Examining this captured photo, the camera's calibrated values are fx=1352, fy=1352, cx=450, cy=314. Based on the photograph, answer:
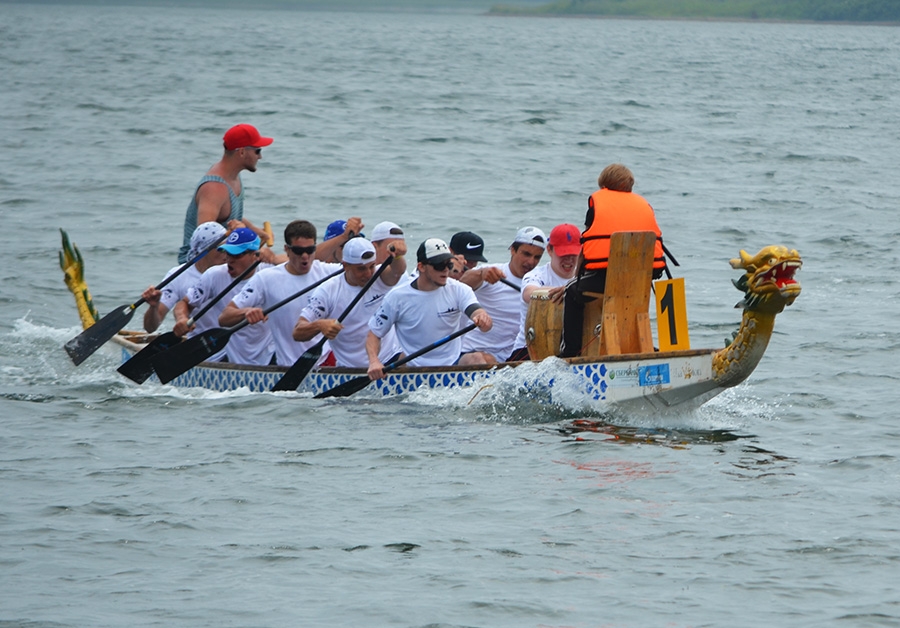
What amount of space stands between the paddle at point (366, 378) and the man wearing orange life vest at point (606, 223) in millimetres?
1028

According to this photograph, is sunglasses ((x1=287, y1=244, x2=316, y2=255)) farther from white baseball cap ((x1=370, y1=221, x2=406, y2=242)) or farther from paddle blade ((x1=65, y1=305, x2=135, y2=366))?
paddle blade ((x1=65, y1=305, x2=135, y2=366))

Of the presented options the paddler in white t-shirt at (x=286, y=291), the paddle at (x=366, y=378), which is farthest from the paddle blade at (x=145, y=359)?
the paddle at (x=366, y=378)

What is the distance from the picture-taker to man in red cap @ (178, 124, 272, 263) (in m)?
11.9

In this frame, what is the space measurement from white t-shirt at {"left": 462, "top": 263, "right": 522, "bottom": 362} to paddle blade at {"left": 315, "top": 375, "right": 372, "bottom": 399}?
1084 millimetres

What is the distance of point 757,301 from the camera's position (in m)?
8.41

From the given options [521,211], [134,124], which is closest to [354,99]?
[134,124]

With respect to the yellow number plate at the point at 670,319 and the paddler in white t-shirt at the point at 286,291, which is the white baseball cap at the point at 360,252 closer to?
the paddler in white t-shirt at the point at 286,291

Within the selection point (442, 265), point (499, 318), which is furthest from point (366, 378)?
point (499, 318)

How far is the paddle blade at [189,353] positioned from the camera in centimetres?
1091

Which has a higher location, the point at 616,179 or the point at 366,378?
the point at 616,179

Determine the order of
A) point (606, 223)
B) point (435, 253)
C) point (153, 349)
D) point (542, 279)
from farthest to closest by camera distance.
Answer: point (153, 349), point (542, 279), point (435, 253), point (606, 223)

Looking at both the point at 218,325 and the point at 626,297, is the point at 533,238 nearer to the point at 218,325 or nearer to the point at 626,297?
the point at 626,297

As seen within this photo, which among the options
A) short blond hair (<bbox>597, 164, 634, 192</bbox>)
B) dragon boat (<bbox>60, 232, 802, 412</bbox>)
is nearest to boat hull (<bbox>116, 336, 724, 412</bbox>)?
dragon boat (<bbox>60, 232, 802, 412</bbox>)

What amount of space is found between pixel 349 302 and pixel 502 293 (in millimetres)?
1298
